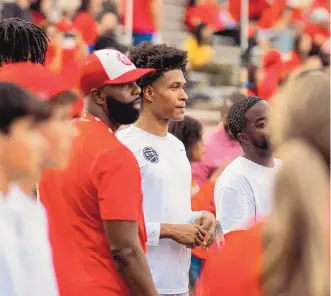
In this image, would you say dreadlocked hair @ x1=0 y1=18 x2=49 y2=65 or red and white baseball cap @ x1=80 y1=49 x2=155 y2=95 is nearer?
red and white baseball cap @ x1=80 y1=49 x2=155 y2=95

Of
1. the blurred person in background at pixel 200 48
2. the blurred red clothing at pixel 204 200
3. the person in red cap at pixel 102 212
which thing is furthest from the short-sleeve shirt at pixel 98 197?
the blurred person in background at pixel 200 48

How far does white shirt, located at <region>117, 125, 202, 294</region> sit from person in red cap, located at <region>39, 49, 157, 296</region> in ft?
2.37

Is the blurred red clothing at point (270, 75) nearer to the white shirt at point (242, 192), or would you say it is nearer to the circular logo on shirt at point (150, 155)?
the white shirt at point (242, 192)

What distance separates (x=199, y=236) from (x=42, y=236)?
2.01m

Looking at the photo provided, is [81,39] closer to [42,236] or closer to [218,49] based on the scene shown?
[218,49]

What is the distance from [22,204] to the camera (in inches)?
108

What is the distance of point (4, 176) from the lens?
273cm

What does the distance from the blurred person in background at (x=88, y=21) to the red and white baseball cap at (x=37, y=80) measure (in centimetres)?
893

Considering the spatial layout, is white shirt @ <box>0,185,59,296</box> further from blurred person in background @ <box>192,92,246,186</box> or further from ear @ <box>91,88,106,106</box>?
blurred person in background @ <box>192,92,246,186</box>

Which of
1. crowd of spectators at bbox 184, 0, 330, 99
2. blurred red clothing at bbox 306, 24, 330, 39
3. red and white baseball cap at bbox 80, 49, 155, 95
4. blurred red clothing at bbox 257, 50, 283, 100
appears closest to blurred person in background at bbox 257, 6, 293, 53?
crowd of spectators at bbox 184, 0, 330, 99

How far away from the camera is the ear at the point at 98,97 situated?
410cm

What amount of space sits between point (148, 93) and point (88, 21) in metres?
7.78

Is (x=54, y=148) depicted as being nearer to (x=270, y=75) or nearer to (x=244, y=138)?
(x=244, y=138)

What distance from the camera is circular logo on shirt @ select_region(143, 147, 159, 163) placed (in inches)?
185
